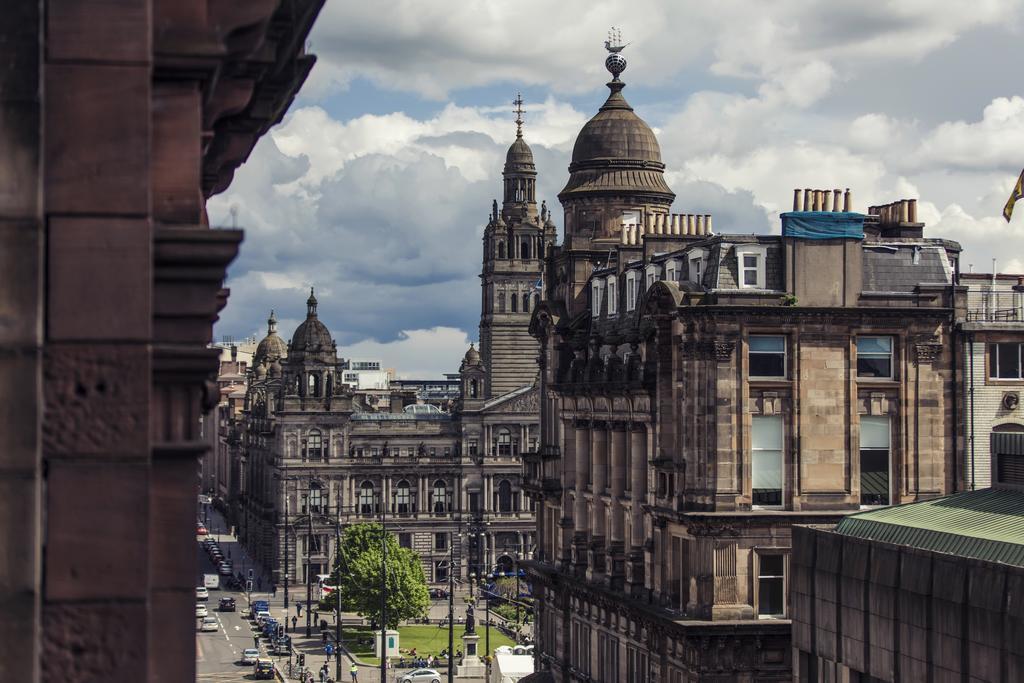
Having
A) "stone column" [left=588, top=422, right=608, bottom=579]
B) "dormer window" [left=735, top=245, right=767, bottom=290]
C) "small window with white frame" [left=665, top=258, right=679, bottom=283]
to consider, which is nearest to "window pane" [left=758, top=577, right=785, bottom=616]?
"dormer window" [left=735, top=245, right=767, bottom=290]

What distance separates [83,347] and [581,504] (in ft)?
207

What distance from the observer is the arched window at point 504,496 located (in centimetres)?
19175

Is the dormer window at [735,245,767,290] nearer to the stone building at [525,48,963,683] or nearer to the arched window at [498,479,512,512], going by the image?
the stone building at [525,48,963,683]

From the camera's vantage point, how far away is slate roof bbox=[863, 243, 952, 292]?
200ft

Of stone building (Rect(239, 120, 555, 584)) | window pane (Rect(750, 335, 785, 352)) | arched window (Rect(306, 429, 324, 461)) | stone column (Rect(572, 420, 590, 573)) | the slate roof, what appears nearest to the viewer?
window pane (Rect(750, 335, 785, 352))

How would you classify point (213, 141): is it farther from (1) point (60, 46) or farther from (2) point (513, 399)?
(2) point (513, 399)

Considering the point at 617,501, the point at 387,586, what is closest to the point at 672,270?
the point at 617,501

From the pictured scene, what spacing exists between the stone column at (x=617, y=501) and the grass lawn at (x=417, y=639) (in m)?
62.2

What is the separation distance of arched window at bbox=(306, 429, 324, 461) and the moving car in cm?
6702

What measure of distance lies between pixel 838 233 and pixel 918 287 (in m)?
3.14

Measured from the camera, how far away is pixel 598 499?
73562mm

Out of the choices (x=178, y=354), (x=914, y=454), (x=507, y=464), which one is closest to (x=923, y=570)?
(x=914, y=454)

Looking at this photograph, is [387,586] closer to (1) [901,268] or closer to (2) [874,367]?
(1) [901,268]

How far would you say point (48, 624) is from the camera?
13.4 meters
